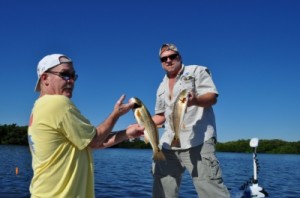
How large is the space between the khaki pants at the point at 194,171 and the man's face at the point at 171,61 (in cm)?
123

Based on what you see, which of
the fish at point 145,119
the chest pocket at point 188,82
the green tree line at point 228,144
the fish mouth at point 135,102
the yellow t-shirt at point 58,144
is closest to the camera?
the yellow t-shirt at point 58,144

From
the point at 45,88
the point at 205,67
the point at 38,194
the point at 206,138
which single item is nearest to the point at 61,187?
the point at 38,194

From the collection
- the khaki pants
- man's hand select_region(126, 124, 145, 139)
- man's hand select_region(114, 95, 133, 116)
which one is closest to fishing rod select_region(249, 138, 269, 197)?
the khaki pants

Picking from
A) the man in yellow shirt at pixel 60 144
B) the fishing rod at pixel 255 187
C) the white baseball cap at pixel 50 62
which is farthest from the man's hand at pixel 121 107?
the fishing rod at pixel 255 187

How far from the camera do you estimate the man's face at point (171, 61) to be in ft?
19.8

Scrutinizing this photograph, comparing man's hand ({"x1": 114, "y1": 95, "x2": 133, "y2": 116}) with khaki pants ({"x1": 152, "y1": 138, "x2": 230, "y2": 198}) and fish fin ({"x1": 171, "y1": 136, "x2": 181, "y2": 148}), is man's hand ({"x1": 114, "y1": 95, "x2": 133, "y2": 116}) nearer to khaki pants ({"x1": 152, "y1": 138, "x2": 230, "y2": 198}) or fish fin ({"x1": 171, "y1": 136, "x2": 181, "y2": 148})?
fish fin ({"x1": 171, "y1": 136, "x2": 181, "y2": 148})

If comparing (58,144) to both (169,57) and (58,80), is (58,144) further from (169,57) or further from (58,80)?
(169,57)

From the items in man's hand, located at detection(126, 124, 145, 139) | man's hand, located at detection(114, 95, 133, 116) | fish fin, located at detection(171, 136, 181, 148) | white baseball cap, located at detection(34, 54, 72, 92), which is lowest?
fish fin, located at detection(171, 136, 181, 148)

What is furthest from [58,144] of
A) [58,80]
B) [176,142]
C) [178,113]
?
[176,142]

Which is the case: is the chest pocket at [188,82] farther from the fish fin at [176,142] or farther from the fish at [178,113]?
the fish fin at [176,142]

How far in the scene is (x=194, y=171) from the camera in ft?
19.2

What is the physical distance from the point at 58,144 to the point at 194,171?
2.81m

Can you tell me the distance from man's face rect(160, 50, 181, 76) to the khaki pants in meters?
1.23

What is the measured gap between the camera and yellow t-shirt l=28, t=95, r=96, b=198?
3.53 m
